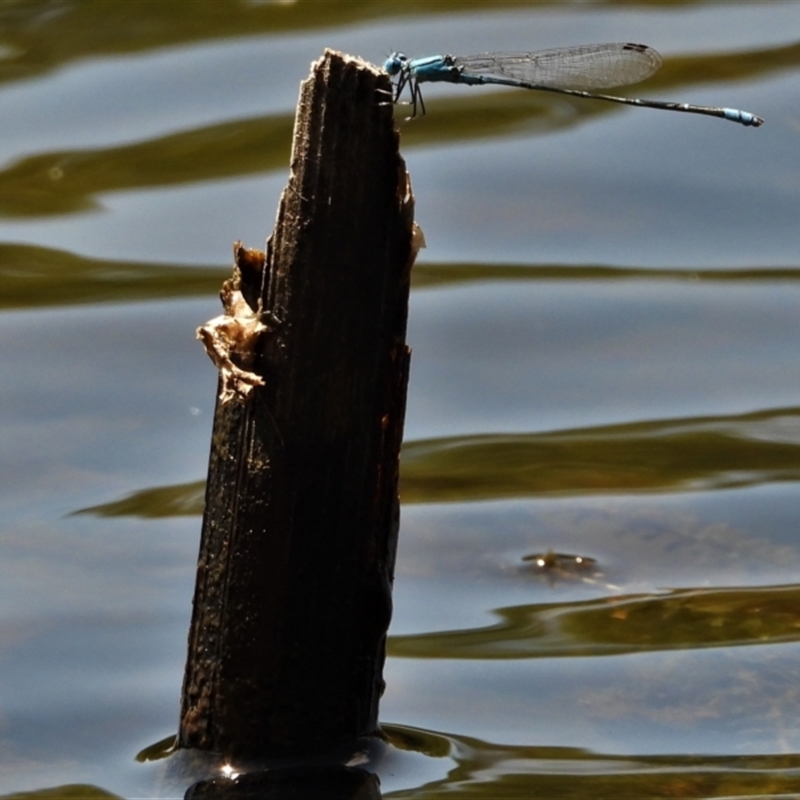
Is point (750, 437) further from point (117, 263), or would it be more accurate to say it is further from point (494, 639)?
point (117, 263)

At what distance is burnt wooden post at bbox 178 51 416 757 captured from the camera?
10.2 feet

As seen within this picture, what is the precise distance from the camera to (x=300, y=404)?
312 centimetres

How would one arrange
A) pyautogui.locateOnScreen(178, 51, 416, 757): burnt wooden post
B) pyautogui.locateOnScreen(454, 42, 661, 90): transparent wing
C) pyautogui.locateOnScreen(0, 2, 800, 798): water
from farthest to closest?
pyautogui.locateOnScreen(454, 42, 661, 90): transparent wing < pyautogui.locateOnScreen(0, 2, 800, 798): water < pyautogui.locateOnScreen(178, 51, 416, 757): burnt wooden post

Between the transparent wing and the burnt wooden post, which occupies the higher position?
the transparent wing

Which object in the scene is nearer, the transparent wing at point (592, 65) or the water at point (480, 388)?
the water at point (480, 388)

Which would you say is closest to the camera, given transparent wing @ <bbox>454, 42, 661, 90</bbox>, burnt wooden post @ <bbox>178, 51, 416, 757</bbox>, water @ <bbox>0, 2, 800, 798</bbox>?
burnt wooden post @ <bbox>178, 51, 416, 757</bbox>

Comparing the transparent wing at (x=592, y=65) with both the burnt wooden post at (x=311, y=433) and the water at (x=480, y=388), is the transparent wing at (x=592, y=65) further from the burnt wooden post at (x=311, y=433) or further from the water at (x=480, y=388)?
the burnt wooden post at (x=311, y=433)

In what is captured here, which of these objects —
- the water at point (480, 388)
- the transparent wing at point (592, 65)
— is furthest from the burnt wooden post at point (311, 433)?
the transparent wing at point (592, 65)

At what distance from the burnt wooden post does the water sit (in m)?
0.34

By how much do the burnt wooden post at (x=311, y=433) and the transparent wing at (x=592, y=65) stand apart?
107 inches

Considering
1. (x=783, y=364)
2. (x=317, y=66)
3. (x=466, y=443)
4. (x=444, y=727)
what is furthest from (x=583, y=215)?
(x=317, y=66)

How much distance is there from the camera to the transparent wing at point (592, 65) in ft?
18.9

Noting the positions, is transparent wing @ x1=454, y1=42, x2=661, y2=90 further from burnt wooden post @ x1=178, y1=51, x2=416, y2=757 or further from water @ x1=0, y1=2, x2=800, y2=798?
burnt wooden post @ x1=178, y1=51, x2=416, y2=757

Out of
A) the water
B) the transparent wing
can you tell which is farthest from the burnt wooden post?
the transparent wing
